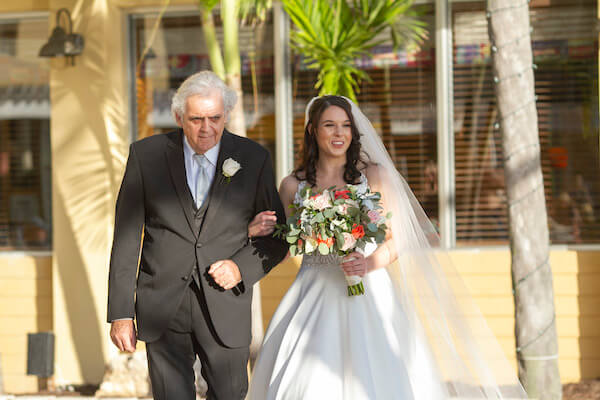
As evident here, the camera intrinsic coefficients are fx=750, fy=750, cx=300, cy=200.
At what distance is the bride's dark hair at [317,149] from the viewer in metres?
3.99

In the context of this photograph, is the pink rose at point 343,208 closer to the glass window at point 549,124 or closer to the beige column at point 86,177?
the glass window at point 549,124

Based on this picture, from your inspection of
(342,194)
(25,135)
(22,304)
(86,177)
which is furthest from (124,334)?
(25,135)

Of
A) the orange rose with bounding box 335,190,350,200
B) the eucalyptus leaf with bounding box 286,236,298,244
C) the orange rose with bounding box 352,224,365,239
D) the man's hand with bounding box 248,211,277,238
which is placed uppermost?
the orange rose with bounding box 335,190,350,200

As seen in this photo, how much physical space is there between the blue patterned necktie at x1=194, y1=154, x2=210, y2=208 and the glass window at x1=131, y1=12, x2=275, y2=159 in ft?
12.4

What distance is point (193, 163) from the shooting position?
3.38 metres

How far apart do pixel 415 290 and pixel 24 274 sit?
4684 millimetres

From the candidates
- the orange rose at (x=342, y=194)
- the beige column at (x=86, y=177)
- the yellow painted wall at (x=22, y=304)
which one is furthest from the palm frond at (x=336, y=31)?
the yellow painted wall at (x=22, y=304)

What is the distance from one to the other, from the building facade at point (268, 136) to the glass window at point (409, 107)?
0.04 feet

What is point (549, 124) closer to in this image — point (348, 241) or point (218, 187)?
point (348, 241)

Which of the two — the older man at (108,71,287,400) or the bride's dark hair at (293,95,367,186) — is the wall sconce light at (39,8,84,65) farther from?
the older man at (108,71,287,400)

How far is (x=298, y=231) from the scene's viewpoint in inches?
141

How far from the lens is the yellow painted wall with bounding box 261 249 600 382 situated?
6613mm

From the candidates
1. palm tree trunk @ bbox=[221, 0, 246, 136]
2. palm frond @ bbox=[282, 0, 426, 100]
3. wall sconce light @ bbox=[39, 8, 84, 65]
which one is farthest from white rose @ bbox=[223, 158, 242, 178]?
wall sconce light @ bbox=[39, 8, 84, 65]

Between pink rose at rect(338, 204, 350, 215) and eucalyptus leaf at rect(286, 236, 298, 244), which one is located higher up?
pink rose at rect(338, 204, 350, 215)
